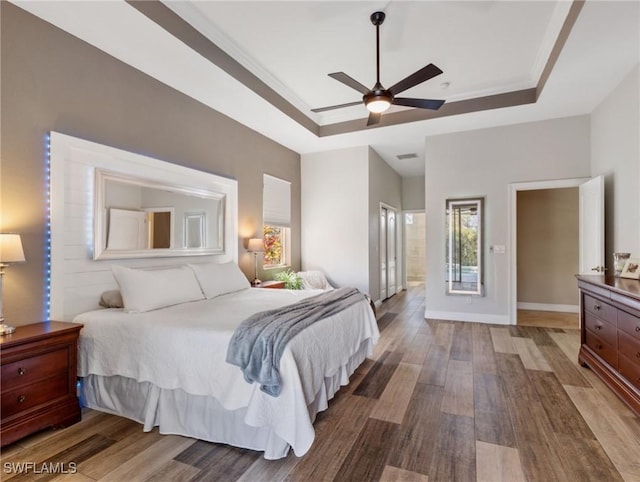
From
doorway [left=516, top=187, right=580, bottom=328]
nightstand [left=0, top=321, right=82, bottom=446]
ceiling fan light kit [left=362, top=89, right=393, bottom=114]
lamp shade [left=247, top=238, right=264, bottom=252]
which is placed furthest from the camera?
doorway [left=516, top=187, right=580, bottom=328]

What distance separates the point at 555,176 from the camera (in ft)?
15.7

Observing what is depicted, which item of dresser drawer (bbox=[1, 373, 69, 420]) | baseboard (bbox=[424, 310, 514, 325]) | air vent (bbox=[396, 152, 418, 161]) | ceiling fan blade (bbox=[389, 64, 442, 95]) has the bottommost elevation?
baseboard (bbox=[424, 310, 514, 325])

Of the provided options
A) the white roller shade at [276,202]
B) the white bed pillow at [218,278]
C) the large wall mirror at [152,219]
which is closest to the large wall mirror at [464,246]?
the white roller shade at [276,202]

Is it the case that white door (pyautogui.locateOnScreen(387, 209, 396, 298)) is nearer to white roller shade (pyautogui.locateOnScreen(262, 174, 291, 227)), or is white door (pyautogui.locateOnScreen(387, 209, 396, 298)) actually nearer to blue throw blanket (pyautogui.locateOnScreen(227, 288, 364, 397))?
white roller shade (pyautogui.locateOnScreen(262, 174, 291, 227))

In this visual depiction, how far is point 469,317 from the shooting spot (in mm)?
5258

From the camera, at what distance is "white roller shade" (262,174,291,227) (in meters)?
5.35

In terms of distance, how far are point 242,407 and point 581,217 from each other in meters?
5.08

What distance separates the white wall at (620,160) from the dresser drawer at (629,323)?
1.22m

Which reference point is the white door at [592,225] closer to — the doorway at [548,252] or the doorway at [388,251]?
the doorway at [548,252]

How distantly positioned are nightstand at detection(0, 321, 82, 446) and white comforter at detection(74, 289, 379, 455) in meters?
0.20

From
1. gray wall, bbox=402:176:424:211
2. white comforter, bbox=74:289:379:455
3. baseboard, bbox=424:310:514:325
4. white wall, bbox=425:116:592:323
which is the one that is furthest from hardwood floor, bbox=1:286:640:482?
gray wall, bbox=402:176:424:211

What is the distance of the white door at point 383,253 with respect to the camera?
6770mm

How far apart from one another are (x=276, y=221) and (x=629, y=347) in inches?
178

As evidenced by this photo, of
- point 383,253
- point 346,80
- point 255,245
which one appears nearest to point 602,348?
point 346,80
